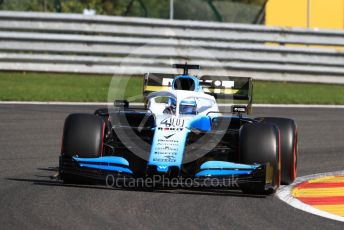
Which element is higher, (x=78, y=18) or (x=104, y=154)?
(x=78, y=18)

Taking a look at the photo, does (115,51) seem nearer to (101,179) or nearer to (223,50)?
(223,50)

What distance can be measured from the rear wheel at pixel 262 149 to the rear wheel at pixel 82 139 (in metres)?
1.37

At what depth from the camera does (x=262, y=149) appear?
348 inches

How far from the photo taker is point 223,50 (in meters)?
20.2

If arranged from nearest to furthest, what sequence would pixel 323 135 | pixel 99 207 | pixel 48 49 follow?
1. pixel 99 207
2. pixel 323 135
3. pixel 48 49

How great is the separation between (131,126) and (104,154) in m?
0.51

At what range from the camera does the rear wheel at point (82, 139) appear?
9.05 metres

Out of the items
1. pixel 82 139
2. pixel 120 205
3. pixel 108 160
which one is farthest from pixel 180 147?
pixel 120 205

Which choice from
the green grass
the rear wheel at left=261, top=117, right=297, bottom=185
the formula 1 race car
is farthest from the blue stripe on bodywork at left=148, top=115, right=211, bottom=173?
the green grass

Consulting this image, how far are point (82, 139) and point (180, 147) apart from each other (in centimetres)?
96

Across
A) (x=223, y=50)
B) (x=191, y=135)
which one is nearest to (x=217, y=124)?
(x=191, y=135)

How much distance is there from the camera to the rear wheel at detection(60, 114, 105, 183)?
905 centimetres

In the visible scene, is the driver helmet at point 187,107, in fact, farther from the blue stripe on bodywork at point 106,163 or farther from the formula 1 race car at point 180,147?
the blue stripe on bodywork at point 106,163

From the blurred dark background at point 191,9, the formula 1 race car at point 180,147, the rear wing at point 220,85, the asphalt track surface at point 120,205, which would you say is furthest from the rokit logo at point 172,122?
the blurred dark background at point 191,9
